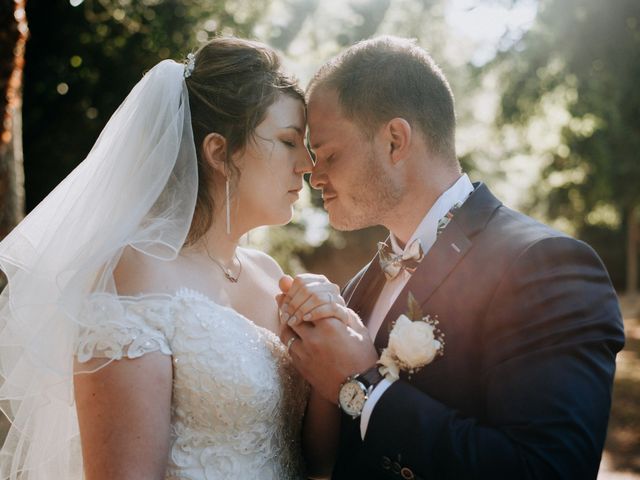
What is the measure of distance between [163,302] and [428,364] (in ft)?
3.31

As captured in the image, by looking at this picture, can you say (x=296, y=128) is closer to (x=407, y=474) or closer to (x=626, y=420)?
(x=407, y=474)

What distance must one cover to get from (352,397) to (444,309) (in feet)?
1.53

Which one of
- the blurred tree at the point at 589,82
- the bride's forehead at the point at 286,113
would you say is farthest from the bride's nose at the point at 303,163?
the blurred tree at the point at 589,82

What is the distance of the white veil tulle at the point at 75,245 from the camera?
8.25 feet

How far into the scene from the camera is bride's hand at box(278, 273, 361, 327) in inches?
95.7

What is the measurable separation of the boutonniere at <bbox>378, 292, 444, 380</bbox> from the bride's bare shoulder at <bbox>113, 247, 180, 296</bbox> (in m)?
0.88

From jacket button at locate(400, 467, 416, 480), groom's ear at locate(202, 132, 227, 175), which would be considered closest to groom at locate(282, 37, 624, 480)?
jacket button at locate(400, 467, 416, 480)

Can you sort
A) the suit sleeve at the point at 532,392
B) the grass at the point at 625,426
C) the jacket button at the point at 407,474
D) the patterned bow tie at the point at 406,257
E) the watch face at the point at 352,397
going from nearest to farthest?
the suit sleeve at the point at 532,392 → the jacket button at the point at 407,474 → the watch face at the point at 352,397 → the patterned bow tie at the point at 406,257 → the grass at the point at 625,426

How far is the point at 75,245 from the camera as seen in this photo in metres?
2.65

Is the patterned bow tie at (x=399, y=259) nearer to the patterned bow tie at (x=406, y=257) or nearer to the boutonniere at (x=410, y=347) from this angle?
the patterned bow tie at (x=406, y=257)

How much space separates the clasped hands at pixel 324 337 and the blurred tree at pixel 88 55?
Answer: 4893 mm

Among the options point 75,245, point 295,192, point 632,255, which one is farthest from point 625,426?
point 632,255

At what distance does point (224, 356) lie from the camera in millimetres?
2557

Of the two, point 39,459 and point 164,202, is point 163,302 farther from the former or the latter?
point 39,459
